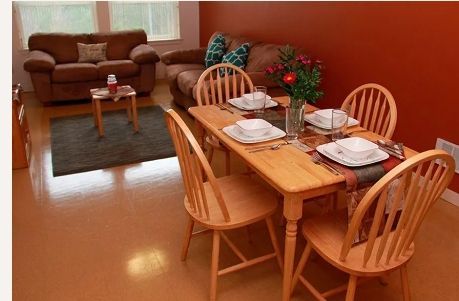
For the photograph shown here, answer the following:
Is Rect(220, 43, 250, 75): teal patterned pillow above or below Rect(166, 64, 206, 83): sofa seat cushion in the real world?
above

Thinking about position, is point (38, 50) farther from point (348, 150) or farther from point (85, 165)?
point (348, 150)

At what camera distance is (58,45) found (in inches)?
209

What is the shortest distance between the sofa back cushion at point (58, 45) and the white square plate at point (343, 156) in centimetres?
451

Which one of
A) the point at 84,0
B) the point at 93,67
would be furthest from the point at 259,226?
the point at 84,0

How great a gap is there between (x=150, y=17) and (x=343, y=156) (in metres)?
5.14

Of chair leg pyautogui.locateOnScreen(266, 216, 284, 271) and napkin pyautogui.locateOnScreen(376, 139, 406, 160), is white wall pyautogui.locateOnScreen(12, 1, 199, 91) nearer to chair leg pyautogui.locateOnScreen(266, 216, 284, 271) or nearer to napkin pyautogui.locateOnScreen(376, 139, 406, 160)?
chair leg pyautogui.locateOnScreen(266, 216, 284, 271)

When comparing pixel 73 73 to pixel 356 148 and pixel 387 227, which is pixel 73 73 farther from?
pixel 387 227

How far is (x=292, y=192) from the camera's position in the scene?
1.55m

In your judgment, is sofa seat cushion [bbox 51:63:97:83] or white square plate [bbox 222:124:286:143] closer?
white square plate [bbox 222:124:286:143]

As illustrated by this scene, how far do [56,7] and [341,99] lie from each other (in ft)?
13.9

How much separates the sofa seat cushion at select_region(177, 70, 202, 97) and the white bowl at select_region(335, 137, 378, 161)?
104 inches

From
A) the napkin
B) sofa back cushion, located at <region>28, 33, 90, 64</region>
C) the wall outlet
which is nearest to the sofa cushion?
the wall outlet

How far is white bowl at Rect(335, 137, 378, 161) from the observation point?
1.71m

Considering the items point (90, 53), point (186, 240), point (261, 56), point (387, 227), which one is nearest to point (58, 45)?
point (90, 53)
